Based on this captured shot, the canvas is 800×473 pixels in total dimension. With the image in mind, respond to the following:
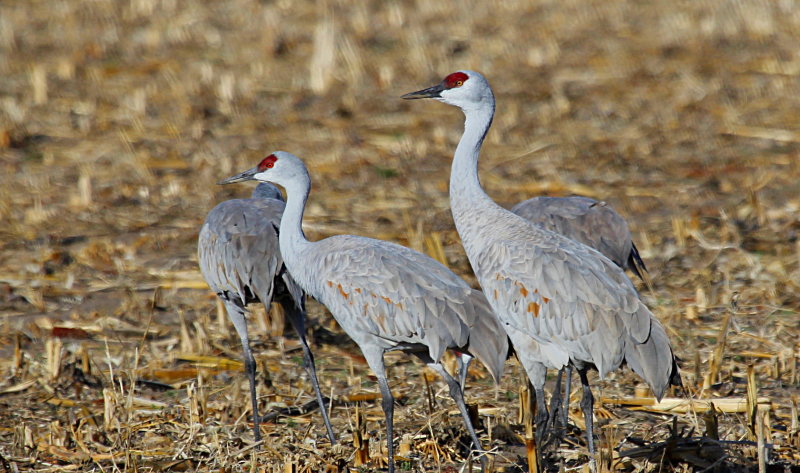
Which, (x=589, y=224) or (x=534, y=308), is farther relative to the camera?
(x=589, y=224)

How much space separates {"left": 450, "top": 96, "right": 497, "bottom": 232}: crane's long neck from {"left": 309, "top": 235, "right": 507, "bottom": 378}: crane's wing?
0.95 feet

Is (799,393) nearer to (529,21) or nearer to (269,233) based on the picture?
(269,233)

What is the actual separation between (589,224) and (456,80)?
1058 millimetres

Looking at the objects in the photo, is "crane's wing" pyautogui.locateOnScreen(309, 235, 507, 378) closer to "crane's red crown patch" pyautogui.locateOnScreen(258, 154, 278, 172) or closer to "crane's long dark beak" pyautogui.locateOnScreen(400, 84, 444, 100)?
"crane's red crown patch" pyautogui.locateOnScreen(258, 154, 278, 172)

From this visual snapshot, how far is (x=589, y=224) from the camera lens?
19.3ft

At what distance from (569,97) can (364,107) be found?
1.97 metres

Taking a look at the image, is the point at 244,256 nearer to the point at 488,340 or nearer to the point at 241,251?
the point at 241,251

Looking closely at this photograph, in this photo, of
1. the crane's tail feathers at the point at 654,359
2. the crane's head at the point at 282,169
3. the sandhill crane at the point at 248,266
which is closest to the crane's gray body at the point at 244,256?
the sandhill crane at the point at 248,266

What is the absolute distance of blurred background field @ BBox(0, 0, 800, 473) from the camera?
17.3 feet

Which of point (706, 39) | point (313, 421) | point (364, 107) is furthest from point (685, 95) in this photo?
point (313, 421)

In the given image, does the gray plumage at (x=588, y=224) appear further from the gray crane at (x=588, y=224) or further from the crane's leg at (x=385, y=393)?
the crane's leg at (x=385, y=393)

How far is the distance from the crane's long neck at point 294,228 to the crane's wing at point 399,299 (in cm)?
17

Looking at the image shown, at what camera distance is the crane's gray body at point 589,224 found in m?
5.85


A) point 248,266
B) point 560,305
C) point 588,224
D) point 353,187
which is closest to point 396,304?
point 560,305
